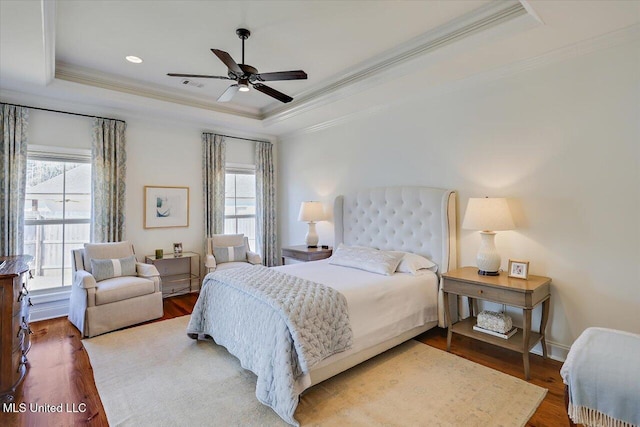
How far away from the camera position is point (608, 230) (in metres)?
2.63

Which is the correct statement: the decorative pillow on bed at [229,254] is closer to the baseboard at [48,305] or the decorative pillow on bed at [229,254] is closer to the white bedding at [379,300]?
the white bedding at [379,300]

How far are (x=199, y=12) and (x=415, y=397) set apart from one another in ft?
11.5

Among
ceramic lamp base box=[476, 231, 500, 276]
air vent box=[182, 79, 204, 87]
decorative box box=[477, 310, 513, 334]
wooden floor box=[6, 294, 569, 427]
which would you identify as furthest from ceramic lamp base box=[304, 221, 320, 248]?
decorative box box=[477, 310, 513, 334]

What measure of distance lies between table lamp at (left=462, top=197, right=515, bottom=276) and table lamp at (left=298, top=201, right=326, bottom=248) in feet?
8.20

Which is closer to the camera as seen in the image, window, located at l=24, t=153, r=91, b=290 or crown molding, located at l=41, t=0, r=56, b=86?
crown molding, located at l=41, t=0, r=56, b=86

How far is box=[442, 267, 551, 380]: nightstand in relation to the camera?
8.46 feet

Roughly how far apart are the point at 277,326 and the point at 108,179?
3.62m

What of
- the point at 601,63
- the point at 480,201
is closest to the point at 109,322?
the point at 480,201

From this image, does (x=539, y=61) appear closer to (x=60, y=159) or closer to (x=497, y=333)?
(x=497, y=333)

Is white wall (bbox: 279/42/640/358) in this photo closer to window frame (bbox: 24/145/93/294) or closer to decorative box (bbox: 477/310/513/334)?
decorative box (bbox: 477/310/513/334)

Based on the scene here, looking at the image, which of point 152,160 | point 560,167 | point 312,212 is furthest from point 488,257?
point 152,160

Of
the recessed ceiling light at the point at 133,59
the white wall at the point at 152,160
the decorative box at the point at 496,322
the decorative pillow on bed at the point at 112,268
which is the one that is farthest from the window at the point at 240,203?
the decorative box at the point at 496,322

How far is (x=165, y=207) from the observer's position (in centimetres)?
503

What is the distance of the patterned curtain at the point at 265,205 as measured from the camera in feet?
19.8
